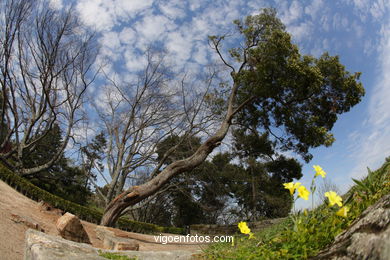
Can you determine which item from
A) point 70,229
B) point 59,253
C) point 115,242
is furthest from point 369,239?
point 70,229

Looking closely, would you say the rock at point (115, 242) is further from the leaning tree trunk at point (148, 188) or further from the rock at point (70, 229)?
the leaning tree trunk at point (148, 188)

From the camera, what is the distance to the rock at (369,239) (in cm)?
101

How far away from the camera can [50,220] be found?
9.80m

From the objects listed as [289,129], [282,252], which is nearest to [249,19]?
[289,129]

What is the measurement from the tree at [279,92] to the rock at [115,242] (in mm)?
1165

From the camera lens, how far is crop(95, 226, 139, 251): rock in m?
6.06

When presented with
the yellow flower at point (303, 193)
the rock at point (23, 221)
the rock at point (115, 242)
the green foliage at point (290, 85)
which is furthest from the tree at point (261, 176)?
the yellow flower at point (303, 193)

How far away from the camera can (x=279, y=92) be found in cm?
1109

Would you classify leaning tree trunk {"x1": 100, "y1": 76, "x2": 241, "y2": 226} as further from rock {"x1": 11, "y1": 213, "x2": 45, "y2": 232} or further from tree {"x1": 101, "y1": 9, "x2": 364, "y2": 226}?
rock {"x1": 11, "y1": 213, "x2": 45, "y2": 232}

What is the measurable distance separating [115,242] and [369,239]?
21.7 feet

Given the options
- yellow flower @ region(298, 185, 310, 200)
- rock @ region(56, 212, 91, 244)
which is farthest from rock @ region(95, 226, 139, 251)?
yellow flower @ region(298, 185, 310, 200)

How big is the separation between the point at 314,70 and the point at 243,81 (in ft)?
10.7

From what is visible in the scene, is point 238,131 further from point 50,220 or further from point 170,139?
point 50,220

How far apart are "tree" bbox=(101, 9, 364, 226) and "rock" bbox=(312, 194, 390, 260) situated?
29.9 ft
